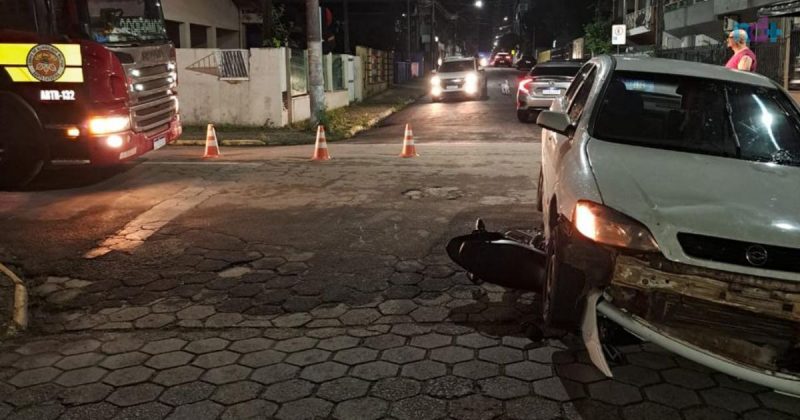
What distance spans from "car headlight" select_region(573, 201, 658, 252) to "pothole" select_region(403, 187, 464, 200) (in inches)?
194

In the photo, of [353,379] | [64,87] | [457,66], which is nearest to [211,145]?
[64,87]

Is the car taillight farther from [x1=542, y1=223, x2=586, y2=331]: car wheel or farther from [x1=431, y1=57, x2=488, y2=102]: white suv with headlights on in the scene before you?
[x1=542, y1=223, x2=586, y2=331]: car wheel

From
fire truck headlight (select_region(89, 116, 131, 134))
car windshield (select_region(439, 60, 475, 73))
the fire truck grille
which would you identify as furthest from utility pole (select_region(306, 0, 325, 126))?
car windshield (select_region(439, 60, 475, 73))

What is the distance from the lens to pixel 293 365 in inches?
158

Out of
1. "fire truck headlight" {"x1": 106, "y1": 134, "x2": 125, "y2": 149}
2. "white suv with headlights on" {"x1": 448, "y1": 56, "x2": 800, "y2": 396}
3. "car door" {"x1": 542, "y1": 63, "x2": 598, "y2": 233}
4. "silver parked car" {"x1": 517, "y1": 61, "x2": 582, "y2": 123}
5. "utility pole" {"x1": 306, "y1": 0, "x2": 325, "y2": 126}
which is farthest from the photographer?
"silver parked car" {"x1": 517, "y1": 61, "x2": 582, "y2": 123}

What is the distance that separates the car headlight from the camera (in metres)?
3.30

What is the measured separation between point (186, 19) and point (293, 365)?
20723mm

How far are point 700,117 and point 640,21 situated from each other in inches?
1698

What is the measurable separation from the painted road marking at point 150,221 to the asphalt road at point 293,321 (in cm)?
3

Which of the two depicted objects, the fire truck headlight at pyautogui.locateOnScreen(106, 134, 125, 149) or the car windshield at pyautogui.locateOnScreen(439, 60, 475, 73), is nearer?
the fire truck headlight at pyautogui.locateOnScreen(106, 134, 125, 149)

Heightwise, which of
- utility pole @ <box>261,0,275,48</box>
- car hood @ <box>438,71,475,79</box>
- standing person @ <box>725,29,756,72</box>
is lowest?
standing person @ <box>725,29,756,72</box>

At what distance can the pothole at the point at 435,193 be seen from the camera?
8531mm

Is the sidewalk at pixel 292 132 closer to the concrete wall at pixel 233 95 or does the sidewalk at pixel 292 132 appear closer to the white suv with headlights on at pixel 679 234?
the concrete wall at pixel 233 95

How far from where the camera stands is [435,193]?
877 centimetres
